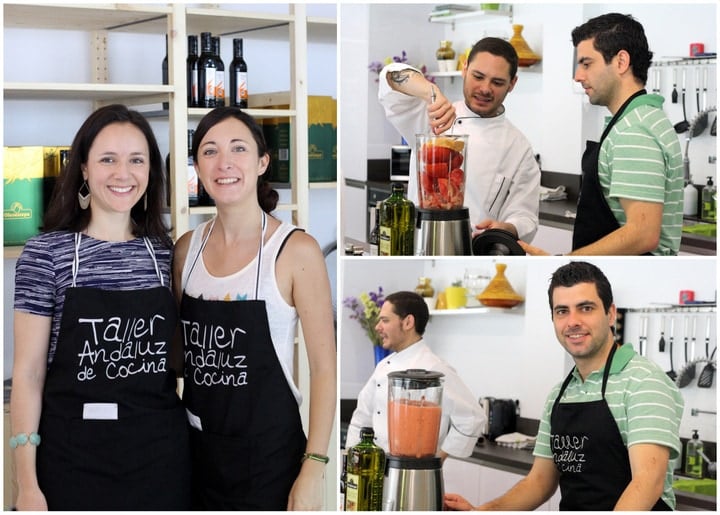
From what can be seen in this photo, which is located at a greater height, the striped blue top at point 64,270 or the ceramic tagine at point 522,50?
the ceramic tagine at point 522,50

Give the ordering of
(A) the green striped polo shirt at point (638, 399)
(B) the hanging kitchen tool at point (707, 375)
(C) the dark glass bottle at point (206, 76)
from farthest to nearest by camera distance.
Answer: (B) the hanging kitchen tool at point (707, 375) < (C) the dark glass bottle at point (206, 76) < (A) the green striped polo shirt at point (638, 399)

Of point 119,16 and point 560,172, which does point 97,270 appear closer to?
point 119,16

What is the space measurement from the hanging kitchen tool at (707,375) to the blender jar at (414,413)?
168cm

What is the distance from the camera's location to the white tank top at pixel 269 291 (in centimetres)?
195

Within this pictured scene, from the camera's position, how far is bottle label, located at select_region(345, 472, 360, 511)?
6.89 ft

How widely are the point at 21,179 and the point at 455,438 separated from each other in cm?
144

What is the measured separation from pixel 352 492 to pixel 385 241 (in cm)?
58

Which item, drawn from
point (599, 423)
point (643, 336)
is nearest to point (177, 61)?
point (599, 423)

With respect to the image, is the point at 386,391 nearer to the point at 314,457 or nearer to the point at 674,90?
the point at 314,457

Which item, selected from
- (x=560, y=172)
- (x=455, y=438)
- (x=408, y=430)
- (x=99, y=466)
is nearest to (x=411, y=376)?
(x=408, y=430)

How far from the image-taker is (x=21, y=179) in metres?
2.65

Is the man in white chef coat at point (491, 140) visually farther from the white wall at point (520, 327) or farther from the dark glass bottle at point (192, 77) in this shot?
the dark glass bottle at point (192, 77)

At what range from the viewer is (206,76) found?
2.88 m

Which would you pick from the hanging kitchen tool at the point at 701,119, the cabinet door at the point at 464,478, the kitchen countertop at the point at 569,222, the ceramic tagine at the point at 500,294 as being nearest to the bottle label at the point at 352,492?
the cabinet door at the point at 464,478
